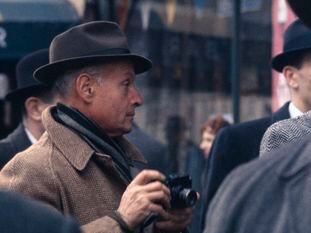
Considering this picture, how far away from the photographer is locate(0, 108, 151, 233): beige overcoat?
3.35 m

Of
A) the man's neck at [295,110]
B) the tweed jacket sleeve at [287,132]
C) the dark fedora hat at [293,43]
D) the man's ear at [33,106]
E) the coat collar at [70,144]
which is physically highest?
the tweed jacket sleeve at [287,132]

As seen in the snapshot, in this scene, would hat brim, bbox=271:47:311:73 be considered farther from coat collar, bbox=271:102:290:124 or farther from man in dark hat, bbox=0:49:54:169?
man in dark hat, bbox=0:49:54:169

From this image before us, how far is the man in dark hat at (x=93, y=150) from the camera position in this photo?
3312 mm

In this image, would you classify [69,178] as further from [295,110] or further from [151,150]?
[151,150]

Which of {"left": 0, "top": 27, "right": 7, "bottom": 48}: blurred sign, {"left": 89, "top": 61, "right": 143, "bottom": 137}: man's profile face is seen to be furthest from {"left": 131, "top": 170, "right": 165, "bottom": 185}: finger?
{"left": 0, "top": 27, "right": 7, "bottom": 48}: blurred sign

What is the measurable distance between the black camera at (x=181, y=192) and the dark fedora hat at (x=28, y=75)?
2.10 meters

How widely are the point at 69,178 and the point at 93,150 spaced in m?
0.15

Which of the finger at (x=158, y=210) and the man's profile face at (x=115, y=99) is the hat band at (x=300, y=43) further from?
the finger at (x=158, y=210)

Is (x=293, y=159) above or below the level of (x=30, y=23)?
above

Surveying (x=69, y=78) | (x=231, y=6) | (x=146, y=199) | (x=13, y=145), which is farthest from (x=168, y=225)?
(x=231, y=6)

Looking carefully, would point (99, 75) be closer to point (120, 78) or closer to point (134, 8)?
point (120, 78)

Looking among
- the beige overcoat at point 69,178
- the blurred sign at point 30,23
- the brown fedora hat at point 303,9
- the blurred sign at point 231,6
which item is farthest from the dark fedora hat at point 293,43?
the blurred sign at point 30,23

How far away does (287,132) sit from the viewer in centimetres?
239

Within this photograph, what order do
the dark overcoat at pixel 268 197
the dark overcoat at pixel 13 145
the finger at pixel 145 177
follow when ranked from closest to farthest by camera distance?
the dark overcoat at pixel 268 197 < the finger at pixel 145 177 < the dark overcoat at pixel 13 145
